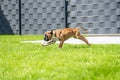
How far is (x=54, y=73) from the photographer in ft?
17.3

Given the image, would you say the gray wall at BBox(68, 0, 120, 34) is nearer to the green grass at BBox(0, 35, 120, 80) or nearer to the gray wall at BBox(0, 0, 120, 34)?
the gray wall at BBox(0, 0, 120, 34)

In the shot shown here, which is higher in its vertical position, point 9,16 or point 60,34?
point 60,34

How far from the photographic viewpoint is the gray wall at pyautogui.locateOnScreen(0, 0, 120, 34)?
53.8ft

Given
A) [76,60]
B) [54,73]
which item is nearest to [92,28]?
[76,60]

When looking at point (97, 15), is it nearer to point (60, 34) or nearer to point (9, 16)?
point (9, 16)

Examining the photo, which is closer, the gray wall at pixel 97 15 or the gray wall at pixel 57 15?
the gray wall at pixel 97 15

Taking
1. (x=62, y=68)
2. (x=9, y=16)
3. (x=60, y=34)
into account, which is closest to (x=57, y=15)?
(x=9, y=16)

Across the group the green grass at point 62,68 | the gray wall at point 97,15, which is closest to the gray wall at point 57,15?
the gray wall at point 97,15

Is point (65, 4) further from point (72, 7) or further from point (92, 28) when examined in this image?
point (92, 28)

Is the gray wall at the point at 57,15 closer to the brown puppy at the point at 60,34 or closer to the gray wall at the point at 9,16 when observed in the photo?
the gray wall at the point at 9,16

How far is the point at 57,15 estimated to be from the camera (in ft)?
60.5

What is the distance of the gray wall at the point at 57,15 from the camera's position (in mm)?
16403

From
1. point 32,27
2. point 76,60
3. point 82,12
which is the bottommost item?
point 32,27

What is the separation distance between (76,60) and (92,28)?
10.7m
